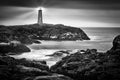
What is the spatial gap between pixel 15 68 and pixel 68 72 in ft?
18.8

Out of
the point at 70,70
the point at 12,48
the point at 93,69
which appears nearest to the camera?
the point at 93,69

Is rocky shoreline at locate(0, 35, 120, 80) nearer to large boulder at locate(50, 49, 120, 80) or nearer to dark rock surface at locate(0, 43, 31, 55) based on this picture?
large boulder at locate(50, 49, 120, 80)

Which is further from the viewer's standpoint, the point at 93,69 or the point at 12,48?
the point at 12,48

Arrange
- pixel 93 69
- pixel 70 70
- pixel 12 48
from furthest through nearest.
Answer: pixel 12 48, pixel 70 70, pixel 93 69

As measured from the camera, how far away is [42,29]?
134 metres

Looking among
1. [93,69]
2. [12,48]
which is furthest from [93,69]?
[12,48]

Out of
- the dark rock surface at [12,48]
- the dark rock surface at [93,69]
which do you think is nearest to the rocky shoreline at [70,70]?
the dark rock surface at [93,69]

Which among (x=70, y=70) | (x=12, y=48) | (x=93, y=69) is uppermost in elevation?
(x=12, y=48)

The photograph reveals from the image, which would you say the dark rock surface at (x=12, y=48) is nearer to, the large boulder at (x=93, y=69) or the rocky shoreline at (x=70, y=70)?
the rocky shoreline at (x=70, y=70)

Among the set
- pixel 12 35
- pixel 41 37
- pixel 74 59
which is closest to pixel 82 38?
pixel 41 37

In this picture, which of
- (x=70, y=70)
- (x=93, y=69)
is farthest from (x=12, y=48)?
(x=93, y=69)

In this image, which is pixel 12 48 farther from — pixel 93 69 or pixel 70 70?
pixel 93 69

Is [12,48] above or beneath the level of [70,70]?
above

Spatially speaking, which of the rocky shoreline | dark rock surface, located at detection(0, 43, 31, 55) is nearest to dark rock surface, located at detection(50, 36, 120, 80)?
the rocky shoreline
